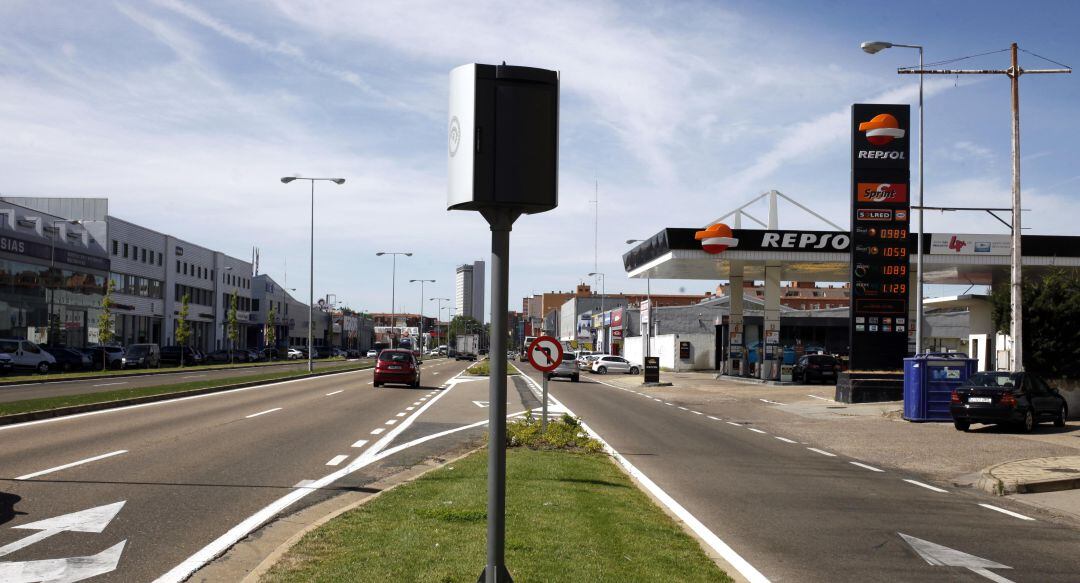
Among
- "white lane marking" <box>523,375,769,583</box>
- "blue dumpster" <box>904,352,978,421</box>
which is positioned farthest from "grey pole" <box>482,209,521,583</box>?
"blue dumpster" <box>904,352,978,421</box>

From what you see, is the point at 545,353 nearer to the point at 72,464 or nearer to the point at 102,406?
the point at 72,464

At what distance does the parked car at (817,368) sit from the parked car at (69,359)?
40083 mm

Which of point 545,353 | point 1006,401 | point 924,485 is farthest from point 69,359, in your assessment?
point 924,485

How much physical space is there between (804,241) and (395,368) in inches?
884

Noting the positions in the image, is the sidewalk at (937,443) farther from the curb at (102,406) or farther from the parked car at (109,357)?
the parked car at (109,357)

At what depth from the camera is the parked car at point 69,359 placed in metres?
49.9

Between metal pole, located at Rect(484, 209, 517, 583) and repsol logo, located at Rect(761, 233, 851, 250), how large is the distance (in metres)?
42.7

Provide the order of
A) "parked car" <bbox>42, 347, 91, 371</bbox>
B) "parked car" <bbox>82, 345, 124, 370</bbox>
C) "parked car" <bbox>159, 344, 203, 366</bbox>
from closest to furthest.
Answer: "parked car" <bbox>42, 347, 91, 371</bbox>
"parked car" <bbox>82, 345, 124, 370</bbox>
"parked car" <bbox>159, 344, 203, 366</bbox>

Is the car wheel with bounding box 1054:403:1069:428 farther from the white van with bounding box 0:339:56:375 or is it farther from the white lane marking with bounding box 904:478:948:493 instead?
the white van with bounding box 0:339:56:375

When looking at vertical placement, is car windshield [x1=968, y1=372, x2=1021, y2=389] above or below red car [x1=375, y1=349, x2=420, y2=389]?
above

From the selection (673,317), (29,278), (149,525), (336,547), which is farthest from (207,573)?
(673,317)

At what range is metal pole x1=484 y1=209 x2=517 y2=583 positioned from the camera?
462 cm

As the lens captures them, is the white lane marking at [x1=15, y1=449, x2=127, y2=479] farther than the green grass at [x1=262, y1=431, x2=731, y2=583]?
Yes

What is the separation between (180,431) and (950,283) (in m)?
53.6
